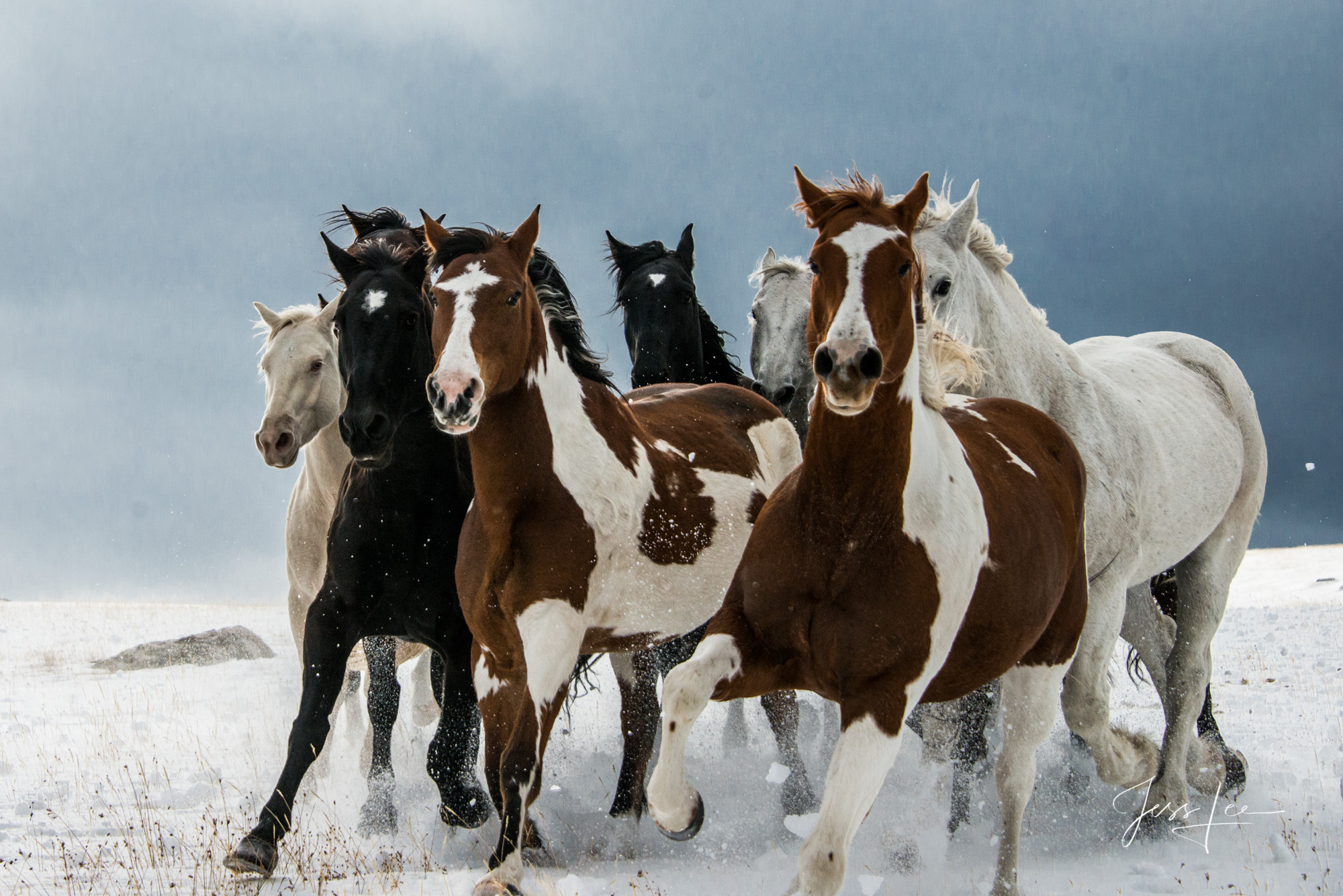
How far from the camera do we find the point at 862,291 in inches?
114

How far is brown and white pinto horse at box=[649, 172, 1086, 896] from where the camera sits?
289 cm

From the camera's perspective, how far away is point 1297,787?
5.91 m

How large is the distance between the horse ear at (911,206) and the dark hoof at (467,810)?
9.24 ft

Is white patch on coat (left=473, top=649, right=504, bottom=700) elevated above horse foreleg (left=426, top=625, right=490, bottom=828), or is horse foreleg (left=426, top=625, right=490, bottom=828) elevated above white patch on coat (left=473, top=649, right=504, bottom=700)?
white patch on coat (left=473, top=649, right=504, bottom=700)

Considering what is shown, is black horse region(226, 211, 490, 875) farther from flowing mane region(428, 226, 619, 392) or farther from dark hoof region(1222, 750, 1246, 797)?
dark hoof region(1222, 750, 1246, 797)

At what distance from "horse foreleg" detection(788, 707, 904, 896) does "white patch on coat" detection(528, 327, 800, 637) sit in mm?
1326

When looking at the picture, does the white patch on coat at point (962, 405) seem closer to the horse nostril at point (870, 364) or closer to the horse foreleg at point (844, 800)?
the horse nostril at point (870, 364)

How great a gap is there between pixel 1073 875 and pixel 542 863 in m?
2.25

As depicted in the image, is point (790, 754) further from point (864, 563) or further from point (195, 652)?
point (195, 652)

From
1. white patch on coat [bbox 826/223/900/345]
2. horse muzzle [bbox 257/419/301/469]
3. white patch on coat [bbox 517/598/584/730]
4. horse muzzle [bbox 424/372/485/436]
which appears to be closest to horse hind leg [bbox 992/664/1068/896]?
white patch on coat [bbox 517/598/584/730]

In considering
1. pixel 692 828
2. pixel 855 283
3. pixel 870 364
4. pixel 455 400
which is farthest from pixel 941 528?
pixel 455 400

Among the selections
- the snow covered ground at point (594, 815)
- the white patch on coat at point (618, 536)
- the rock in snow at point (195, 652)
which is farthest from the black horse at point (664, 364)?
the rock in snow at point (195, 652)

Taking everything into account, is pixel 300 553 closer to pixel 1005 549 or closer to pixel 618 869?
pixel 618 869

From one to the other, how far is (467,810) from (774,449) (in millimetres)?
2524
